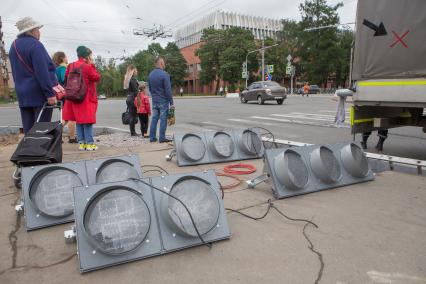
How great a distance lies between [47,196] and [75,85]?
3306 mm

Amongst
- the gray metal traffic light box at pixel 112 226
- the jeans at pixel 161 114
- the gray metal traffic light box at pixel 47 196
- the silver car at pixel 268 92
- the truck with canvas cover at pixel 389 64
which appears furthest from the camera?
the silver car at pixel 268 92

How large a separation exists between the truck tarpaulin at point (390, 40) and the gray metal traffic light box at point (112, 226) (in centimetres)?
Answer: 483

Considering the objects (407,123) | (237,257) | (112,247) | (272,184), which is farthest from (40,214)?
(407,123)

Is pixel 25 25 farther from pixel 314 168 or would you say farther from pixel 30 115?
pixel 314 168

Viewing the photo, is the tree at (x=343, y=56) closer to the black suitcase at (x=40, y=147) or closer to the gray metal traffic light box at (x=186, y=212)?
the black suitcase at (x=40, y=147)

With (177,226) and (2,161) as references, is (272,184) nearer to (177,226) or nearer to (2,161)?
(177,226)

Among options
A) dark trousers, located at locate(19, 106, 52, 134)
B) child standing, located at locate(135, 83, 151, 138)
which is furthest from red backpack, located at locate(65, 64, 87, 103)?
child standing, located at locate(135, 83, 151, 138)

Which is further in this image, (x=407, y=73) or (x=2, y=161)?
(x=2, y=161)

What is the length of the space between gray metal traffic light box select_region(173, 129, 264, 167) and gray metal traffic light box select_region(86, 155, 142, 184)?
1726 millimetres

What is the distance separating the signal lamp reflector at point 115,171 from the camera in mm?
3436

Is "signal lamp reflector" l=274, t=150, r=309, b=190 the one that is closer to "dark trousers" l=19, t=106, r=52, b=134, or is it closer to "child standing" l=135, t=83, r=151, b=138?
"dark trousers" l=19, t=106, r=52, b=134

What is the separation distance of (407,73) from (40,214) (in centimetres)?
555

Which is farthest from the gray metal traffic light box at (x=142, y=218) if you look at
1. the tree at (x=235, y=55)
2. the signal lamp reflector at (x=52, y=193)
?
the tree at (x=235, y=55)

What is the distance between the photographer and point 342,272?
7.59 ft
